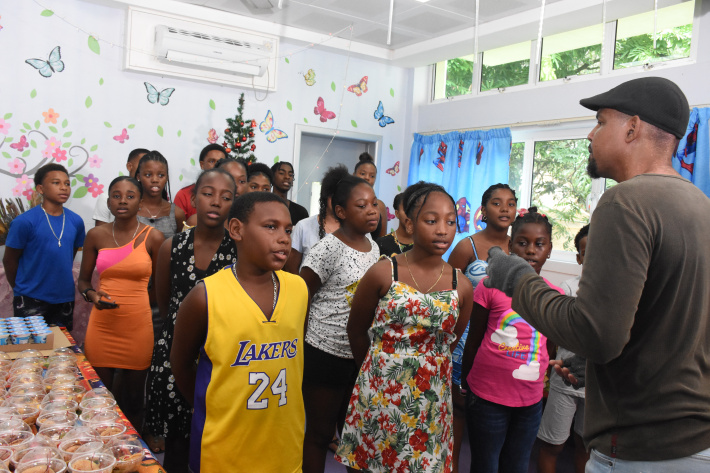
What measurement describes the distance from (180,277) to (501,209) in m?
1.56

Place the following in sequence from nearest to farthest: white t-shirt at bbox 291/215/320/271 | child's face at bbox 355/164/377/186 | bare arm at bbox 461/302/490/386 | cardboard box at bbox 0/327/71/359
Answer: cardboard box at bbox 0/327/71/359 < bare arm at bbox 461/302/490/386 < white t-shirt at bbox 291/215/320/271 < child's face at bbox 355/164/377/186

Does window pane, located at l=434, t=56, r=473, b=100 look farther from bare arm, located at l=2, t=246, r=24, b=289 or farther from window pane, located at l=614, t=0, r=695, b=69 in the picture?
bare arm, located at l=2, t=246, r=24, b=289

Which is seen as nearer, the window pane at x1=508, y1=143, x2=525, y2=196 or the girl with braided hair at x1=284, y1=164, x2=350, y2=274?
the girl with braided hair at x1=284, y1=164, x2=350, y2=274

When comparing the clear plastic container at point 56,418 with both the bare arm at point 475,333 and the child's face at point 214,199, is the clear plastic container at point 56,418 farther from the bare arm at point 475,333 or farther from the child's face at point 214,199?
the bare arm at point 475,333

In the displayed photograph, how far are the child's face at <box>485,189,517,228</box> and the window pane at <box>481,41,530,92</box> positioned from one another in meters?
2.80

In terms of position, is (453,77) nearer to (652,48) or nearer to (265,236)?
(652,48)

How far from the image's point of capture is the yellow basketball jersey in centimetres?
146

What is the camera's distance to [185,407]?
177cm

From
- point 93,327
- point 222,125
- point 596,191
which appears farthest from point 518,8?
point 93,327

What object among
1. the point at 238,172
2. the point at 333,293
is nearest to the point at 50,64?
the point at 238,172

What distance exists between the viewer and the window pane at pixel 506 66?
5090 mm

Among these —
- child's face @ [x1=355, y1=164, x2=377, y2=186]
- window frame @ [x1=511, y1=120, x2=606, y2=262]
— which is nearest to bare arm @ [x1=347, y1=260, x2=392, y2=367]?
child's face @ [x1=355, y1=164, x2=377, y2=186]

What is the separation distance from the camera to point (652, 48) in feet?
13.6

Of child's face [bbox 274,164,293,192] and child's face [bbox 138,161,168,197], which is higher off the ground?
child's face [bbox 274,164,293,192]
